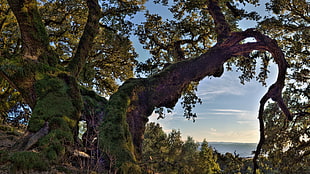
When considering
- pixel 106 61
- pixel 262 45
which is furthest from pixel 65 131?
pixel 106 61

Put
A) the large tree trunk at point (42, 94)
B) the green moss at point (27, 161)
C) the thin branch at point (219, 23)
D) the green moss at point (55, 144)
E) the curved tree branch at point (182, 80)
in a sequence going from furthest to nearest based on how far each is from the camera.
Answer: the thin branch at point (219, 23) < the curved tree branch at point (182, 80) < the large tree trunk at point (42, 94) < the green moss at point (55, 144) < the green moss at point (27, 161)

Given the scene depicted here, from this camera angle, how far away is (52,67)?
272 inches

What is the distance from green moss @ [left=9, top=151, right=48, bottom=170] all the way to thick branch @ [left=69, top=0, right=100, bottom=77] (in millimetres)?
4304

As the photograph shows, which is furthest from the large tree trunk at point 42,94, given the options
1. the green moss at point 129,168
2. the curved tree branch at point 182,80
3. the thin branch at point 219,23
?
the thin branch at point 219,23

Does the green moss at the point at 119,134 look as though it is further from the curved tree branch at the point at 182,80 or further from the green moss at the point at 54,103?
the green moss at the point at 54,103

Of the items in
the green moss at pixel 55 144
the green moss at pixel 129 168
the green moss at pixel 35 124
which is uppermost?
the green moss at pixel 35 124

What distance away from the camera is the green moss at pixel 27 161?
11.9 feet

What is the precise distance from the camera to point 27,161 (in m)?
3.73

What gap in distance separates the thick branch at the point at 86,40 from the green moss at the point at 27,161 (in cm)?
430

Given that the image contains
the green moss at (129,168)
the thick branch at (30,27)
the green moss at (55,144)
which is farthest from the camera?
the thick branch at (30,27)

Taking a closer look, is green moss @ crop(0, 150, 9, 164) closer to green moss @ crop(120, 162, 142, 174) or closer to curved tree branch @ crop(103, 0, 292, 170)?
green moss @ crop(120, 162, 142, 174)

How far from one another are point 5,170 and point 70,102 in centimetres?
291

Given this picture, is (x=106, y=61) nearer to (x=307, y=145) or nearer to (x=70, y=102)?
(x=70, y=102)

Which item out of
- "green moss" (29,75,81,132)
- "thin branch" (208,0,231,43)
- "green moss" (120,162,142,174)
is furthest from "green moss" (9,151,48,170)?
"thin branch" (208,0,231,43)
